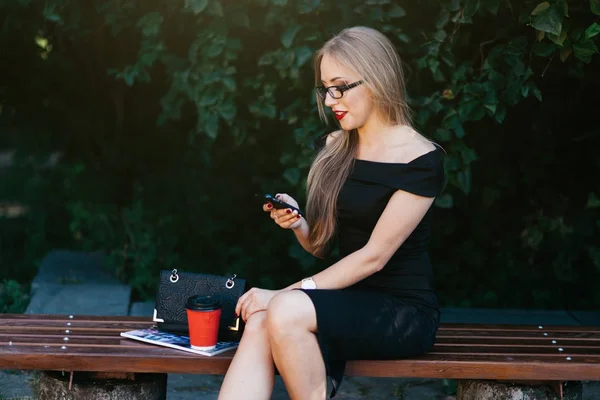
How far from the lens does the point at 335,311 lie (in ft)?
9.46

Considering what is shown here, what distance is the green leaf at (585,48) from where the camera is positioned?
3489 millimetres

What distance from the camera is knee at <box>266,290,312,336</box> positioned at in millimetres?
2789

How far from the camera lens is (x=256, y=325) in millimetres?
2887

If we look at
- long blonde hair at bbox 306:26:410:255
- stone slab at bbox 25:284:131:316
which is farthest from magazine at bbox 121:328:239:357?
stone slab at bbox 25:284:131:316

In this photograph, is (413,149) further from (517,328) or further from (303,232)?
(517,328)

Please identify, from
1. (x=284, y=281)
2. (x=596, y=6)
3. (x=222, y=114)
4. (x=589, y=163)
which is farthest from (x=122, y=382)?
(x=589, y=163)


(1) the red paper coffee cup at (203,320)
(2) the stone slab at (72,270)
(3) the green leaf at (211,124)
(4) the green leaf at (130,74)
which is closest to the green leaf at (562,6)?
(3) the green leaf at (211,124)

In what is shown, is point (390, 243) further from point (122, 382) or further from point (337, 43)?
point (122, 382)

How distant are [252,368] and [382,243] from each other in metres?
0.61

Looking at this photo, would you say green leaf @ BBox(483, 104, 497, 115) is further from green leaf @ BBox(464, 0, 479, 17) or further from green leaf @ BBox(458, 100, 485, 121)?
green leaf @ BBox(464, 0, 479, 17)

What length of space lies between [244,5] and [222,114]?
49 cm

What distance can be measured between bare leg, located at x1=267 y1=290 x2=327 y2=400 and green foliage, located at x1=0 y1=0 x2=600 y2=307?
3.99 feet

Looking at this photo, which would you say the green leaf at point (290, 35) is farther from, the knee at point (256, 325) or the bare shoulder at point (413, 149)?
the knee at point (256, 325)

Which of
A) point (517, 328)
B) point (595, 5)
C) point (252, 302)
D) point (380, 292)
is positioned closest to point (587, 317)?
point (517, 328)
